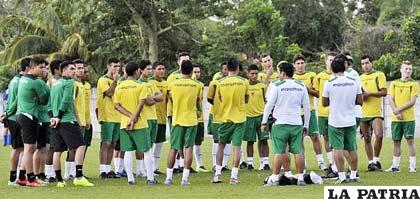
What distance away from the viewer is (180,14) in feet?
114

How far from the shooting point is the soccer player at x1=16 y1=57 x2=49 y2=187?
1430 cm

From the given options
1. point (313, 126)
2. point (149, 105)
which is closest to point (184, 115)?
point (149, 105)

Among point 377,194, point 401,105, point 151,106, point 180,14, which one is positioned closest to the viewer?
point 377,194

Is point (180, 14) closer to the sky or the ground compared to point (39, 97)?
closer to the sky

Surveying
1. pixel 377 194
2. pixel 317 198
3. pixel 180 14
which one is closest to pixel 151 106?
pixel 317 198

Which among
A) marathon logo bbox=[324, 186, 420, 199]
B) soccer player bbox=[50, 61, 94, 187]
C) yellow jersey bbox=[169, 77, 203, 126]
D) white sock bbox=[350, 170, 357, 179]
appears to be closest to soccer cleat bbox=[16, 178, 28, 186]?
soccer player bbox=[50, 61, 94, 187]

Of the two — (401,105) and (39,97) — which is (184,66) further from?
(401,105)

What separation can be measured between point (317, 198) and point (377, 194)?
2.31 m

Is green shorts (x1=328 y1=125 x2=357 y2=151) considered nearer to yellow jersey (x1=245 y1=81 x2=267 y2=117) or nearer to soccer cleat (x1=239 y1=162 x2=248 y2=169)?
yellow jersey (x1=245 y1=81 x2=267 y2=117)

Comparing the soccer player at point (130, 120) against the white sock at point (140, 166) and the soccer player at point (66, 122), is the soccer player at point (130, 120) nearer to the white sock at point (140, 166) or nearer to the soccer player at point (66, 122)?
the soccer player at point (66, 122)

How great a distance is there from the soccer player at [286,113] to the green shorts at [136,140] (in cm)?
209

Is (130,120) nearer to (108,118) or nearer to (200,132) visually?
(108,118)

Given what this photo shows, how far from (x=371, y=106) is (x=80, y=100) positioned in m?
5.59

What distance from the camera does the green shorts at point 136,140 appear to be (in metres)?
14.6
